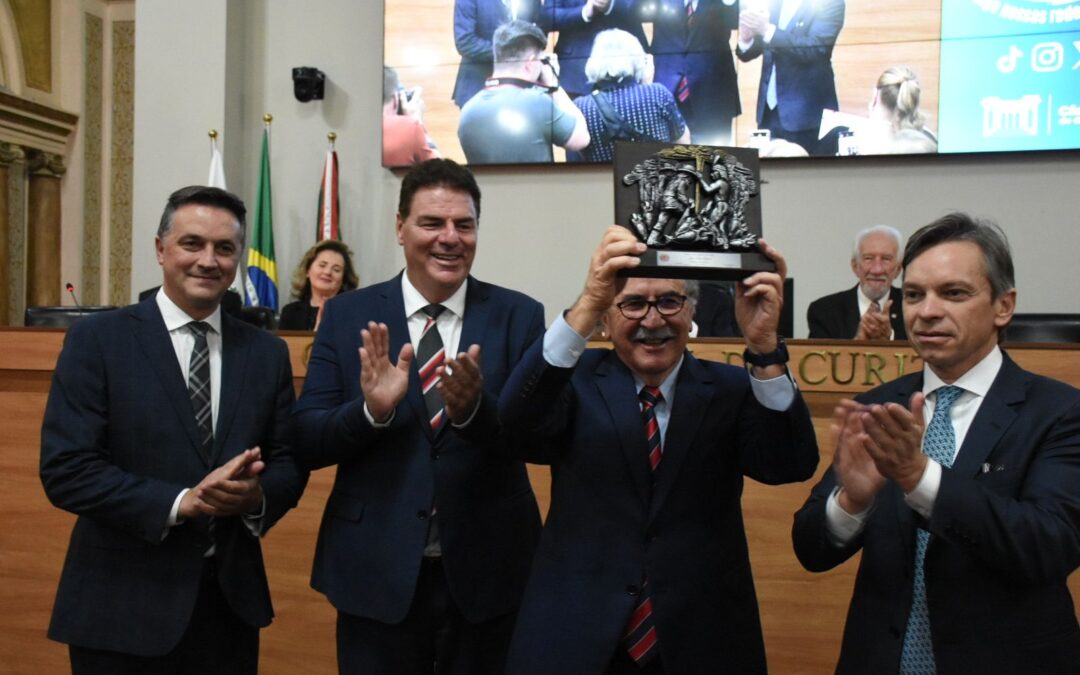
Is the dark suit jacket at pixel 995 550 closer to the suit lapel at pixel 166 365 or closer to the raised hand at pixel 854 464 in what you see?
the raised hand at pixel 854 464

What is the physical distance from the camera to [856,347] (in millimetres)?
3344

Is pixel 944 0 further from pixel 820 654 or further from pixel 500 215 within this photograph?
pixel 820 654

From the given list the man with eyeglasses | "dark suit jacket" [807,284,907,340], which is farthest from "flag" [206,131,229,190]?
the man with eyeglasses

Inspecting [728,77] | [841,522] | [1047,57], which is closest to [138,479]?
[841,522]

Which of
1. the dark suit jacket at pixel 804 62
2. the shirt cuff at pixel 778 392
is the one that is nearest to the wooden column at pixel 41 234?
the dark suit jacket at pixel 804 62

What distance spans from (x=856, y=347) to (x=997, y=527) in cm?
187

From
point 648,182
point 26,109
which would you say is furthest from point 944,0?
point 26,109

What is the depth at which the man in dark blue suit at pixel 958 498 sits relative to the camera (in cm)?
155

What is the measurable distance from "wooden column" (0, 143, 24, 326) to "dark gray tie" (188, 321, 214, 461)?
8037 millimetres

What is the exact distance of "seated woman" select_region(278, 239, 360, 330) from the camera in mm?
4961

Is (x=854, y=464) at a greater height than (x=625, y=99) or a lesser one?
lesser

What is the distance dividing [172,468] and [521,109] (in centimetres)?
496

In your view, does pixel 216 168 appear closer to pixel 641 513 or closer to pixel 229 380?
pixel 229 380

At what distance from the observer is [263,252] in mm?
6797
